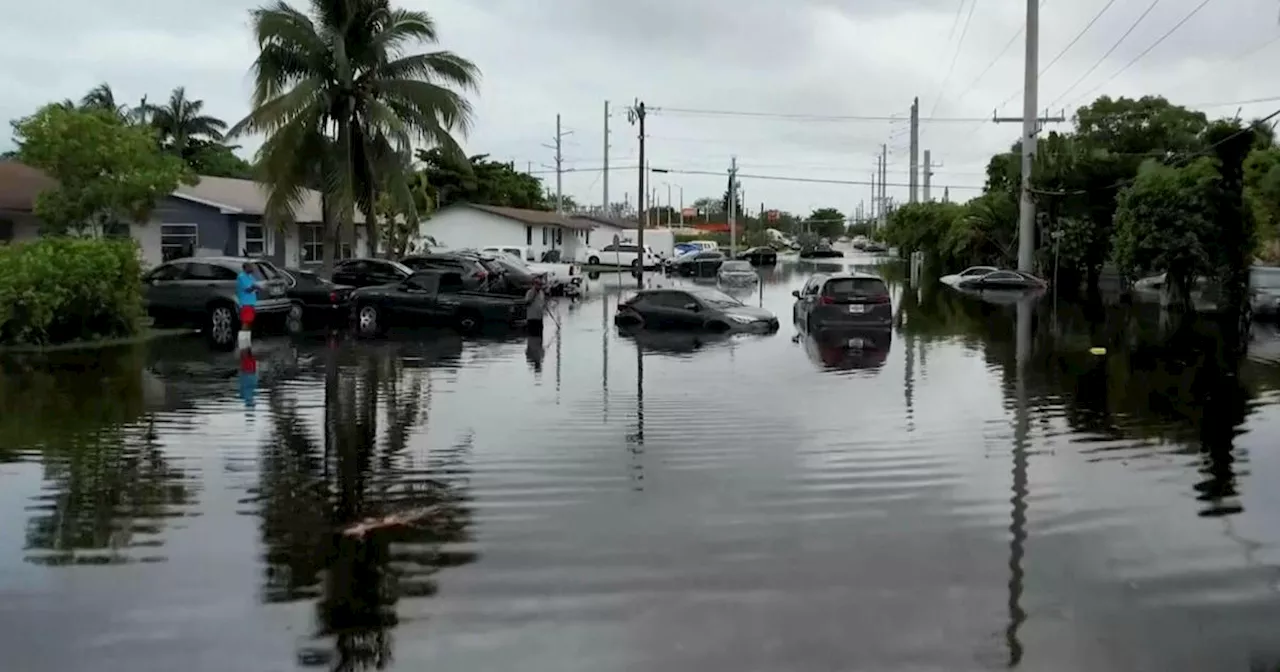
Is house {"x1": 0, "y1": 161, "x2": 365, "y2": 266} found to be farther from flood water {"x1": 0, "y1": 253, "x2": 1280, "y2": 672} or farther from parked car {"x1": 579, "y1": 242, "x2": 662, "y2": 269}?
parked car {"x1": 579, "y1": 242, "x2": 662, "y2": 269}

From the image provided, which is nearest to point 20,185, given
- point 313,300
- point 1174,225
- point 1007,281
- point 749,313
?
point 313,300

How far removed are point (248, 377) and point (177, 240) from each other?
24167 millimetres

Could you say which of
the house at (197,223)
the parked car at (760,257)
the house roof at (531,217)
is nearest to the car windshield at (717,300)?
the house at (197,223)

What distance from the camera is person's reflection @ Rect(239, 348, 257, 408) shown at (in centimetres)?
1645

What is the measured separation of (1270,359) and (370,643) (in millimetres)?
20759

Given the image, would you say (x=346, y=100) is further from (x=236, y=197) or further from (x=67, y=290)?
(x=67, y=290)

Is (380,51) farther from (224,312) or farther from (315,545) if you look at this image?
(315,545)

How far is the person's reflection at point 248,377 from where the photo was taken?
16.5 m

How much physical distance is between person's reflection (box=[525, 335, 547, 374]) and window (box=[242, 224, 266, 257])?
19.2 metres

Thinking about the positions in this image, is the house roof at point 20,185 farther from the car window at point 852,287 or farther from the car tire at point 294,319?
the car window at point 852,287

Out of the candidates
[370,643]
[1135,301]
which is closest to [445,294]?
A: [370,643]

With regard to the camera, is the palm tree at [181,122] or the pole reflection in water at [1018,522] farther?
the palm tree at [181,122]

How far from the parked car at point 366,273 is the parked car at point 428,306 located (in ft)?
12.0

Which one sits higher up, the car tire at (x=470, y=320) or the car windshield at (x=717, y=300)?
the car windshield at (x=717, y=300)
